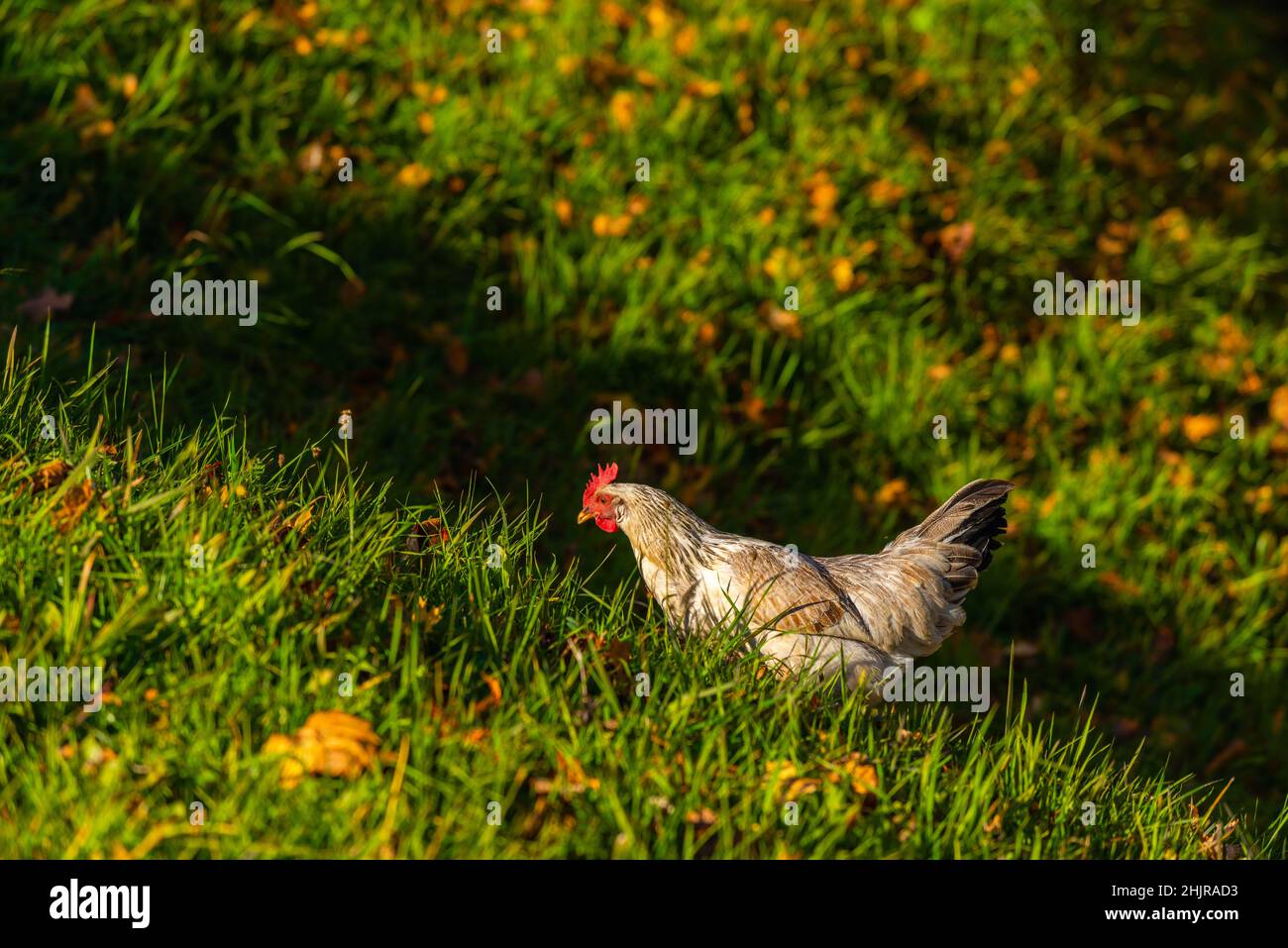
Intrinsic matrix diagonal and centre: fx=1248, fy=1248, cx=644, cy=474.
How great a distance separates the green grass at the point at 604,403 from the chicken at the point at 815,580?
202 millimetres

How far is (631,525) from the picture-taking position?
4.25m

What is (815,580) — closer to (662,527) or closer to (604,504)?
(662,527)

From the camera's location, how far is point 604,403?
6.16 metres

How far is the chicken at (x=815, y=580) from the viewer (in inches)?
157

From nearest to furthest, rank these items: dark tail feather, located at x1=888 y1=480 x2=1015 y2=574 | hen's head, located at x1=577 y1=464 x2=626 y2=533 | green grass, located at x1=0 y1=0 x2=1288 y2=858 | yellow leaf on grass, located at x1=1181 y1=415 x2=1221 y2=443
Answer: green grass, located at x1=0 y1=0 x2=1288 y2=858
hen's head, located at x1=577 y1=464 x2=626 y2=533
dark tail feather, located at x1=888 y1=480 x2=1015 y2=574
yellow leaf on grass, located at x1=1181 y1=415 x2=1221 y2=443

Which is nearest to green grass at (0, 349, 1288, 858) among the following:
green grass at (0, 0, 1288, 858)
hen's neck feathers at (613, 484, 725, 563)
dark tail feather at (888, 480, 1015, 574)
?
green grass at (0, 0, 1288, 858)

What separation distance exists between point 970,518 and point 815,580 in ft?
2.30

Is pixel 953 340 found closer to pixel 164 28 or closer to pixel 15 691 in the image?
pixel 164 28

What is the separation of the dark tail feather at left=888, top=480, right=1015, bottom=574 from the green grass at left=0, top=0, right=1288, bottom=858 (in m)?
0.74

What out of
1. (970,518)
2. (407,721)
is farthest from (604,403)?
(407,721)

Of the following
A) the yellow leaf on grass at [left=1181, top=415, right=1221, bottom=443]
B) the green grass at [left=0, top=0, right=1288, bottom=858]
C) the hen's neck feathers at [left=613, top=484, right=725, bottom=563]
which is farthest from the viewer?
the yellow leaf on grass at [left=1181, top=415, right=1221, bottom=443]

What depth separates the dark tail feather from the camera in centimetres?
445

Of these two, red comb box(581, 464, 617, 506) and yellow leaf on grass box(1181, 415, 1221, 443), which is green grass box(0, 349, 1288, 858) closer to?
red comb box(581, 464, 617, 506)

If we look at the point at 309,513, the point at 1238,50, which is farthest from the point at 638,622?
the point at 1238,50
